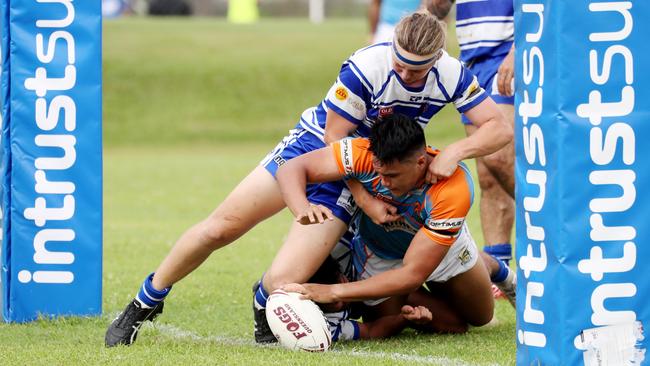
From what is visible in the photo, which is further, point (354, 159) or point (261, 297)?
point (261, 297)

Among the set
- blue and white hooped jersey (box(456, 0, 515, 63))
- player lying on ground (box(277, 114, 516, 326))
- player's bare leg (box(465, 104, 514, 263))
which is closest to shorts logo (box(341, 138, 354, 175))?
player lying on ground (box(277, 114, 516, 326))

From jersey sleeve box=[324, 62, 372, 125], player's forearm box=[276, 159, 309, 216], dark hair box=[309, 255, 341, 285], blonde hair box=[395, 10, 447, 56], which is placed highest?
blonde hair box=[395, 10, 447, 56]

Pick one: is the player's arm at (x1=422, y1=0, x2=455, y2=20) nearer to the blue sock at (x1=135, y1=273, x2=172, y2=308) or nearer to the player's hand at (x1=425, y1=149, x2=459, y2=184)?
the player's hand at (x1=425, y1=149, x2=459, y2=184)

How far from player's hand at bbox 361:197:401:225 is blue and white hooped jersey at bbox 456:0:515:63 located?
2139 millimetres

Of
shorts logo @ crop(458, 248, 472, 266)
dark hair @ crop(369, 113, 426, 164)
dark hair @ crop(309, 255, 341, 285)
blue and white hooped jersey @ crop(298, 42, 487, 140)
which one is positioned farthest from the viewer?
dark hair @ crop(309, 255, 341, 285)

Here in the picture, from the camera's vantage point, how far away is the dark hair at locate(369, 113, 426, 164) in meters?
4.94

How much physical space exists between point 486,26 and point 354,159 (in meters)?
2.21

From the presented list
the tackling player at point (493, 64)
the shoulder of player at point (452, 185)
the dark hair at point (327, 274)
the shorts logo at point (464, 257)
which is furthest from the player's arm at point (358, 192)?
the tackling player at point (493, 64)

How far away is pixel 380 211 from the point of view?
5273 millimetres

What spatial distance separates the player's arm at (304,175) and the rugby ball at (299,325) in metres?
0.43

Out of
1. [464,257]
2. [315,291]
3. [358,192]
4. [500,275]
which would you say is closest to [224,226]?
[315,291]

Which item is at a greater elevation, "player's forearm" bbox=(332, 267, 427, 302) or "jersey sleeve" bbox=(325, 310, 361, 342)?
"player's forearm" bbox=(332, 267, 427, 302)

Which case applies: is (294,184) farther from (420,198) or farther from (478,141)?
(478,141)

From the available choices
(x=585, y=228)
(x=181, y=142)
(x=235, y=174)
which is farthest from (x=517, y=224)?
(x=181, y=142)
